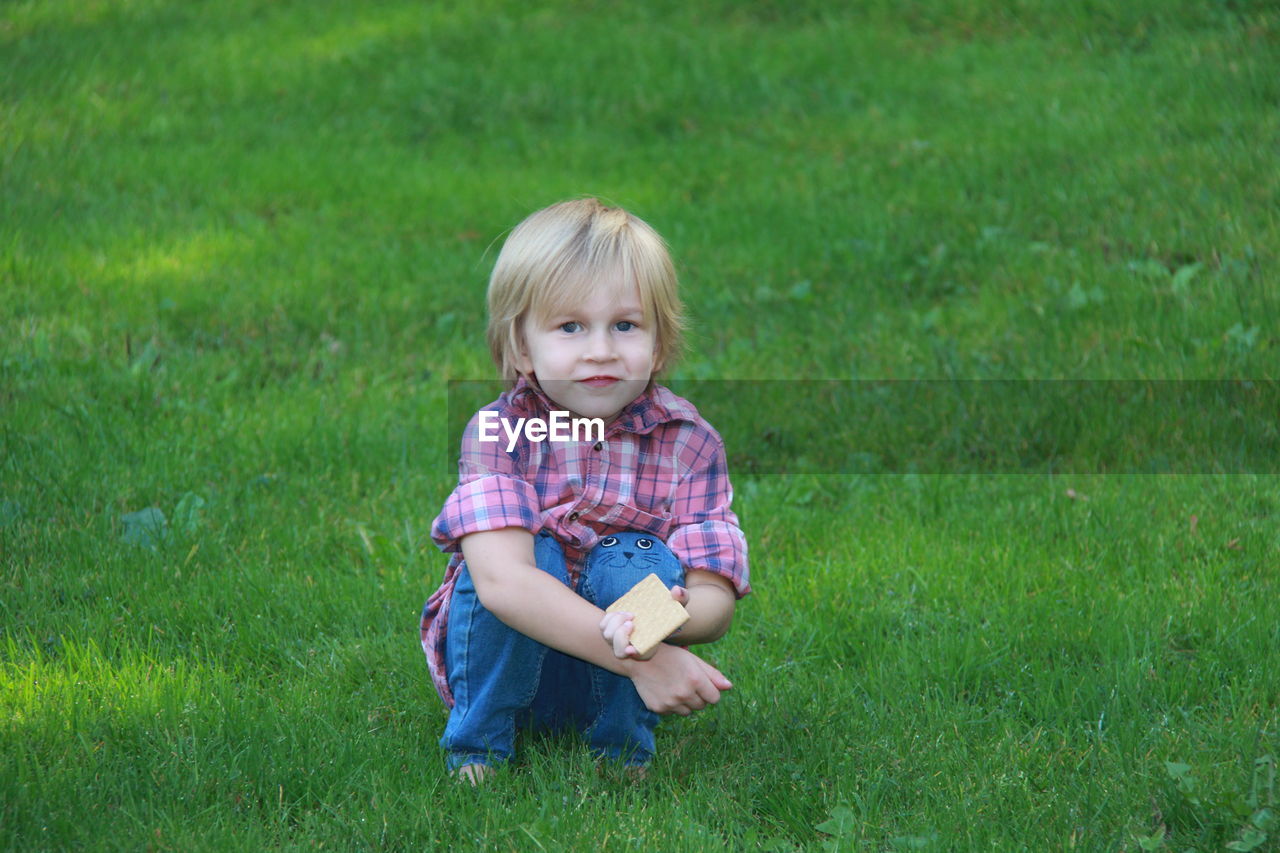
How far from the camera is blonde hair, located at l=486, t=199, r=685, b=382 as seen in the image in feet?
9.43

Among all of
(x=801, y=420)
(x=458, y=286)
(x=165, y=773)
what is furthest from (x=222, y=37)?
(x=165, y=773)

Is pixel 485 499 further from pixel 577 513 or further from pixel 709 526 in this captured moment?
pixel 709 526

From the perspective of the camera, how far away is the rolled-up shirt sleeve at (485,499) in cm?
274

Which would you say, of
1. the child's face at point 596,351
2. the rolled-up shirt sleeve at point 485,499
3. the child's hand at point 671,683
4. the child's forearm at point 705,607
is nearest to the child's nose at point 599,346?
the child's face at point 596,351

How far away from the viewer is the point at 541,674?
294 cm

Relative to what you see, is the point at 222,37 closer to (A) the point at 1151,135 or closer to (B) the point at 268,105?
(B) the point at 268,105

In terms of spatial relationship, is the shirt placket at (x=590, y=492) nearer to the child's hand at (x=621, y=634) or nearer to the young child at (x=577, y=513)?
the young child at (x=577, y=513)

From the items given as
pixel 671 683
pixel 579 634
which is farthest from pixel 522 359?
pixel 671 683

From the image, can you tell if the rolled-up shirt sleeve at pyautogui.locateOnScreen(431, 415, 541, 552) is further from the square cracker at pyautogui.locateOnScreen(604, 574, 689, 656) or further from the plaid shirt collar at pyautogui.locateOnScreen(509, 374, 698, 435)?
the square cracker at pyautogui.locateOnScreen(604, 574, 689, 656)

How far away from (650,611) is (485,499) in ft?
1.41

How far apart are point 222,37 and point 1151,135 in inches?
257

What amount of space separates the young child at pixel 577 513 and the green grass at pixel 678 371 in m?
0.17

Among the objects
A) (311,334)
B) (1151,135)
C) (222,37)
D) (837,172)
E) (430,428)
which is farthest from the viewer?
(222,37)

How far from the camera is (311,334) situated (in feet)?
19.0
